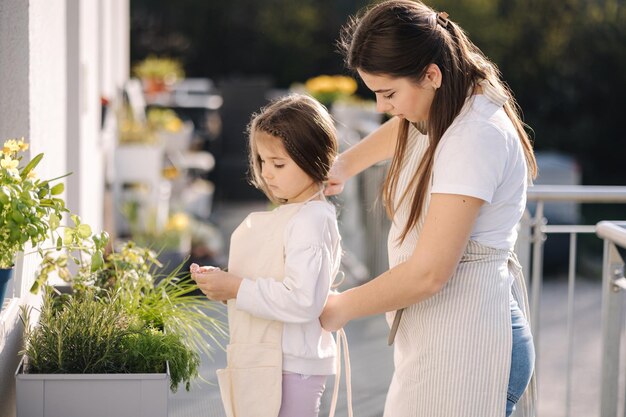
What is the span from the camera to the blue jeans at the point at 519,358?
6.51ft

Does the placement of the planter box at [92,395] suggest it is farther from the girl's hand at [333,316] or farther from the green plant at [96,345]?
the girl's hand at [333,316]

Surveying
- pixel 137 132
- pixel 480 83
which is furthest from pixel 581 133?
pixel 480 83

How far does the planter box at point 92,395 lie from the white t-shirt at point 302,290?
25 centimetres

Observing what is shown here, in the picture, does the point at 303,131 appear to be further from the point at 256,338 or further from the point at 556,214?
the point at 556,214

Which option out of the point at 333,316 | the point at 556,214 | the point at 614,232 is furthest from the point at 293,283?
the point at 556,214

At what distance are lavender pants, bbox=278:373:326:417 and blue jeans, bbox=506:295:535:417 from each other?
405 millimetres

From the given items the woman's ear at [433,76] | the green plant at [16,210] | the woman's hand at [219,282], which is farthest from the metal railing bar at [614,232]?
the green plant at [16,210]

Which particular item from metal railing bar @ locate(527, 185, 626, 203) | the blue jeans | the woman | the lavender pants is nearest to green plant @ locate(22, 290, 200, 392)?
the lavender pants

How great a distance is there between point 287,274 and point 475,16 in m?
12.3

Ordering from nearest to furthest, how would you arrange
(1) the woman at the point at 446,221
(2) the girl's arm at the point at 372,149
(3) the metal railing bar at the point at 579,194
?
1. (1) the woman at the point at 446,221
2. (2) the girl's arm at the point at 372,149
3. (3) the metal railing bar at the point at 579,194

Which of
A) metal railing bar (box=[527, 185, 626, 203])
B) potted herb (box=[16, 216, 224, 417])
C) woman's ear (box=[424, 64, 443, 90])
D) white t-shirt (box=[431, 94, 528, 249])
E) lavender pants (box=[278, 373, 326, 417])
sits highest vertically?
woman's ear (box=[424, 64, 443, 90])

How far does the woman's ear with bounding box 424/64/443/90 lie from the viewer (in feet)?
6.12

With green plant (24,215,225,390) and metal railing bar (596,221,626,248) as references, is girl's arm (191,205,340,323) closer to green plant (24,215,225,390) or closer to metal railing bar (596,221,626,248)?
green plant (24,215,225,390)

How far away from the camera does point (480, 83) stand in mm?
1939
